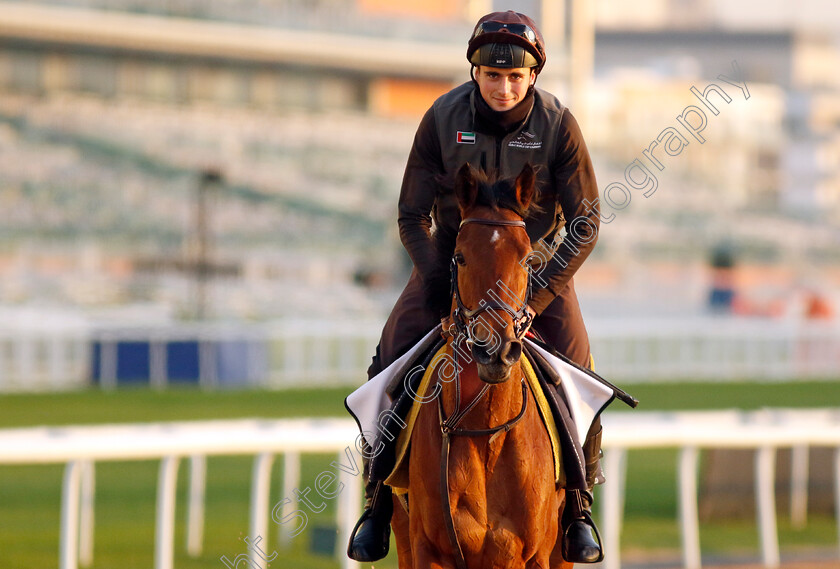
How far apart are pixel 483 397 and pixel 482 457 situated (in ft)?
0.65

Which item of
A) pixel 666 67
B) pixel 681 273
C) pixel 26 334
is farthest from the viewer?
pixel 666 67

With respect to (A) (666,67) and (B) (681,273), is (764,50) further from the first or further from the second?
(B) (681,273)

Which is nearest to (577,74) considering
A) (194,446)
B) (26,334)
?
(26,334)

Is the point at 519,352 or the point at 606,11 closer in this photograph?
the point at 519,352

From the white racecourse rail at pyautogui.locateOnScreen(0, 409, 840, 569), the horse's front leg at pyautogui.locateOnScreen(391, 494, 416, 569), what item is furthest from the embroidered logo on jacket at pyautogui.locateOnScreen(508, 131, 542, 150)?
the white racecourse rail at pyautogui.locateOnScreen(0, 409, 840, 569)

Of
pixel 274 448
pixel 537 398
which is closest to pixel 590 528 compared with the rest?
pixel 537 398

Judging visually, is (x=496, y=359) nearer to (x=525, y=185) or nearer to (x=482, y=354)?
(x=482, y=354)

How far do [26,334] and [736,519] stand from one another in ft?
32.4

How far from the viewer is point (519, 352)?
4.02 meters

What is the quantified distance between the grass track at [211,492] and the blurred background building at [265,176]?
488 cm

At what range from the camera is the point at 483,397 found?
171 inches

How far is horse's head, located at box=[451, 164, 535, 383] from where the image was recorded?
13.1ft

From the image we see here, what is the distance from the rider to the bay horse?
11.7 inches

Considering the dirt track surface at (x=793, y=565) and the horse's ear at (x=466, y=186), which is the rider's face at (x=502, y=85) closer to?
the horse's ear at (x=466, y=186)
